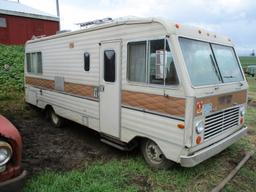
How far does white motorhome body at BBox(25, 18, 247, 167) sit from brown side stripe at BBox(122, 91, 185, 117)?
15mm

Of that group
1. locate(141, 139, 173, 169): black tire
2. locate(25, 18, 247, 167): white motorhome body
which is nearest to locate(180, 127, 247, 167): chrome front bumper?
locate(25, 18, 247, 167): white motorhome body

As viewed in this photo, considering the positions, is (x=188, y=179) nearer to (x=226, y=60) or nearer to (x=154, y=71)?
(x=154, y=71)

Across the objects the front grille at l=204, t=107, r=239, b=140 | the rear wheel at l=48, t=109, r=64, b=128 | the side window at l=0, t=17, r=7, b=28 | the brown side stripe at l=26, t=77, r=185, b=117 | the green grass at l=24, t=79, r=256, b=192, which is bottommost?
the green grass at l=24, t=79, r=256, b=192

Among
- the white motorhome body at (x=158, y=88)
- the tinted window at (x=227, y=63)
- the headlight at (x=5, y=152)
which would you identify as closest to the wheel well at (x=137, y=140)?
the white motorhome body at (x=158, y=88)

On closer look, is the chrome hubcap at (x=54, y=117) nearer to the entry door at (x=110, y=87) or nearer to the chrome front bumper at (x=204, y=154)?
the entry door at (x=110, y=87)

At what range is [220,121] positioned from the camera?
4.63 metres

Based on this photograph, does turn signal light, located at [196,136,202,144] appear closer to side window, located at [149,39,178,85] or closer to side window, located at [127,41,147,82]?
side window, located at [149,39,178,85]

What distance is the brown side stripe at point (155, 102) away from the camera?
400 cm

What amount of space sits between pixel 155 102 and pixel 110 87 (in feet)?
3.97

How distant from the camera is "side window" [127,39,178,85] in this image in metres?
4.08

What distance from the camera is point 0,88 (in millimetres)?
12562

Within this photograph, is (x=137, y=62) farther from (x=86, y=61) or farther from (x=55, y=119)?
(x=55, y=119)

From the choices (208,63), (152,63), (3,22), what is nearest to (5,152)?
(152,63)

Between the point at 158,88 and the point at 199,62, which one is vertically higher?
the point at 199,62
